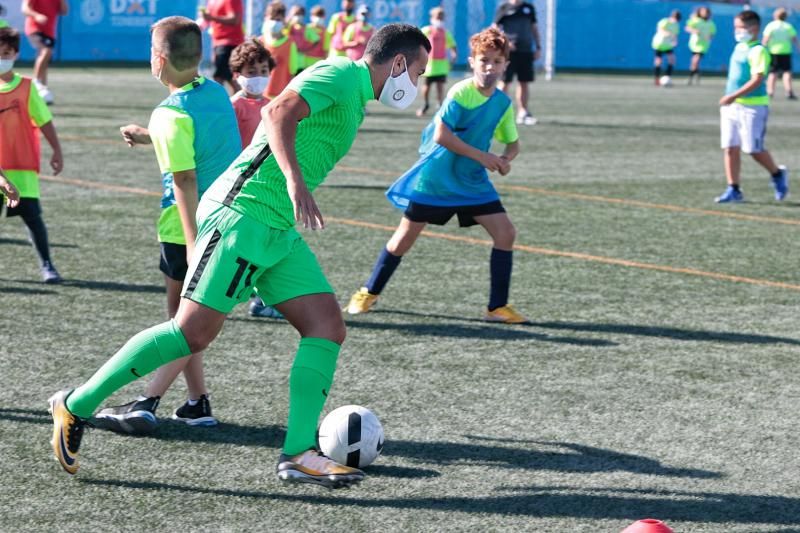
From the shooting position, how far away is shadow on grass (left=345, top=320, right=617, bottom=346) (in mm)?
7695

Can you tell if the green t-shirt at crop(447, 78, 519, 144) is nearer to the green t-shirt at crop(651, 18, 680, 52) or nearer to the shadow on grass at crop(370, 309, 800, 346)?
the shadow on grass at crop(370, 309, 800, 346)

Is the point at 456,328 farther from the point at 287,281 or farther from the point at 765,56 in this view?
the point at 765,56

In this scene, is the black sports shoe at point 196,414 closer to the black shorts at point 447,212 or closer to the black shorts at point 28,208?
the black shorts at point 447,212

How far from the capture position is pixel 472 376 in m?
6.82

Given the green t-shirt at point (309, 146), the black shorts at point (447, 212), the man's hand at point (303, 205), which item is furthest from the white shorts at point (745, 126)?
the man's hand at point (303, 205)

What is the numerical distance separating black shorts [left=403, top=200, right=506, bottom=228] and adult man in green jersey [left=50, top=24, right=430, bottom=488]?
10.4ft

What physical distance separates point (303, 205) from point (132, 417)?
1.56 meters

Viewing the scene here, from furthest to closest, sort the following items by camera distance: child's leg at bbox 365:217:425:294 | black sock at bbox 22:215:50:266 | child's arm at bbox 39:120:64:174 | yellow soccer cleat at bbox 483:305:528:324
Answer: black sock at bbox 22:215:50:266, child's arm at bbox 39:120:64:174, child's leg at bbox 365:217:425:294, yellow soccer cleat at bbox 483:305:528:324

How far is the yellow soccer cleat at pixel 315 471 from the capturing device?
4961 millimetres

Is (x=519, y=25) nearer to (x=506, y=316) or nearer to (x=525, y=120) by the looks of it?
(x=525, y=120)

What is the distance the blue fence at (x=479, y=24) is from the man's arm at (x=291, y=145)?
29.0m

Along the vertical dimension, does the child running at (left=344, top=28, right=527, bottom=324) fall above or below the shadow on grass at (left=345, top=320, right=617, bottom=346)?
above

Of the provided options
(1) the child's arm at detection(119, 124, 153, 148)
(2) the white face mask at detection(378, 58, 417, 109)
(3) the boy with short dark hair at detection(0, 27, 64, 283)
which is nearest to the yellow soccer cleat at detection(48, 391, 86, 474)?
(1) the child's arm at detection(119, 124, 153, 148)

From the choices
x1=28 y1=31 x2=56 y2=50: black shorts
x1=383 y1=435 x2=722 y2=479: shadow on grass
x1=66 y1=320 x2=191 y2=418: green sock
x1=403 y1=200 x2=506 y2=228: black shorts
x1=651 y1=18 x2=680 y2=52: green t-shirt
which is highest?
x1=66 y1=320 x2=191 y2=418: green sock
